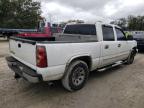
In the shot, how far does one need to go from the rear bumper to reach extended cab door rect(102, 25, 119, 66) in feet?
7.41

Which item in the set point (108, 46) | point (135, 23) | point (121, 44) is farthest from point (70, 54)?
point (135, 23)

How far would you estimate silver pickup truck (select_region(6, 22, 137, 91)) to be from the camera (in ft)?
11.0

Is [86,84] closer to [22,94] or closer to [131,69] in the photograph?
[22,94]

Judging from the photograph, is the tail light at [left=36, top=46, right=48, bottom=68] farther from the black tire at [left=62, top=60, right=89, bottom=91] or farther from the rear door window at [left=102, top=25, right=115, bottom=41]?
the rear door window at [left=102, top=25, right=115, bottom=41]

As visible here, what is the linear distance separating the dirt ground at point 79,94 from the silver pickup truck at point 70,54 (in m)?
0.35

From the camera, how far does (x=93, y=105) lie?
3615 mm

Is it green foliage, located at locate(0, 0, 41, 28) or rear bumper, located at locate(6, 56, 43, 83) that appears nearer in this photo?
rear bumper, located at locate(6, 56, 43, 83)

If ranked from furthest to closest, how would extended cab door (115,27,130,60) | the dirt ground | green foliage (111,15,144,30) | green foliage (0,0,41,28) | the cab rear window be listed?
green foliage (111,15,144,30) → green foliage (0,0,41,28) → extended cab door (115,27,130,60) → the cab rear window → the dirt ground

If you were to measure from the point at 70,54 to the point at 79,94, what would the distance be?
1111 mm

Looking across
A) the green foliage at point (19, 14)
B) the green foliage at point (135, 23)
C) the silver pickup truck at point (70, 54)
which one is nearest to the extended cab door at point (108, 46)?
the silver pickup truck at point (70, 54)

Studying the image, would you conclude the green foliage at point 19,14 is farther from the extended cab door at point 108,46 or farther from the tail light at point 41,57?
the tail light at point 41,57

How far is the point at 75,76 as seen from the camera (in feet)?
13.9

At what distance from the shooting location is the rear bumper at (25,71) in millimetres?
3363

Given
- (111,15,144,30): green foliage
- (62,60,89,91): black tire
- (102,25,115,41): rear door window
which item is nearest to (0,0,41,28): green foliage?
(102,25,115,41): rear door window
